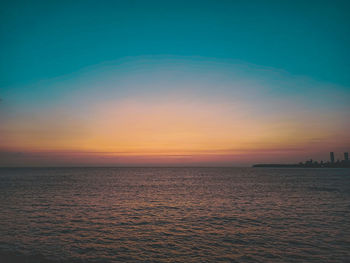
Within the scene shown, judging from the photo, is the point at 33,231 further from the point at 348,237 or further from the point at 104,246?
the point at 348,237

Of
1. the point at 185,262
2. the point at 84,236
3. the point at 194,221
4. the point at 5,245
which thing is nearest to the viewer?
the point at 185,262

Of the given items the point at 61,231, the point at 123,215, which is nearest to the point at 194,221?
the point at 123,215

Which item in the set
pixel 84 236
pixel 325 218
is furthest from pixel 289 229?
pixel 84 236

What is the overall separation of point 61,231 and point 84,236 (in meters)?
2.70

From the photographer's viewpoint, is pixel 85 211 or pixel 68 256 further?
pixel 85 211

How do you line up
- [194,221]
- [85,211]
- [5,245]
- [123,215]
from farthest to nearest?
1. [85,211]
2. [123,215]
3. [194,221]
4. [5,245]

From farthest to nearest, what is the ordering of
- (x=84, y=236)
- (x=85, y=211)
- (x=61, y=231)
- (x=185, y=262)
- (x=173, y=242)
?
(x=85, y=211) < (x=61, y=231) < (x=84, y=236) < (x=173, y=242) < (x=185, y=262)

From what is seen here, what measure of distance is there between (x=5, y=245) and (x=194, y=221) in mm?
15253

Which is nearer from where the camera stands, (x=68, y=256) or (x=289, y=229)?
(x=68, y=256)

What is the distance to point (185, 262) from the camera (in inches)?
543

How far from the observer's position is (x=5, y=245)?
1611 centimetres

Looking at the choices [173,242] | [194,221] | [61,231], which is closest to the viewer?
[173,242]

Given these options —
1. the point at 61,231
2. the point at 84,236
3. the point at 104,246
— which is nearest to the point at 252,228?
the point at 104,246

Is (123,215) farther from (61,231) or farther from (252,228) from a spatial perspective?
(252,228)
